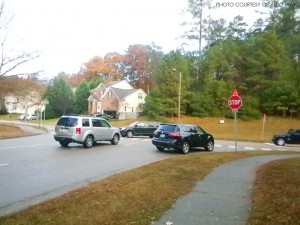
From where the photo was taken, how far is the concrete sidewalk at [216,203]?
5949mm

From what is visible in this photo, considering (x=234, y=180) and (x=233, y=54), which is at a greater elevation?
(x=233, y=54)

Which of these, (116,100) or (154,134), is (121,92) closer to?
(116,100)

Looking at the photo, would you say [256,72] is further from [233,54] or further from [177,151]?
[177,151]

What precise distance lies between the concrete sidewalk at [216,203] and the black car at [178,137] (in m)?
8.09

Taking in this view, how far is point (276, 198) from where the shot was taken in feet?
24.8

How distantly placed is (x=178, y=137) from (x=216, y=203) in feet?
39.7

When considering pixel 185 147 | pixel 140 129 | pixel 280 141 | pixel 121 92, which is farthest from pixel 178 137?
pixel 121 92

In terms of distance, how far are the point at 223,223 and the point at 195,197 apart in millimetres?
1887

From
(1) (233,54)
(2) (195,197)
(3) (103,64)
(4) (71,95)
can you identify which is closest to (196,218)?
(2) (195,197)

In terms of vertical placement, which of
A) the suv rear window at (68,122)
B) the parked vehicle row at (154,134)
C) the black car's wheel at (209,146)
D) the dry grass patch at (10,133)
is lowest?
the dry grass patch at (10,133)

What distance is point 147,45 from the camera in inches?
3578

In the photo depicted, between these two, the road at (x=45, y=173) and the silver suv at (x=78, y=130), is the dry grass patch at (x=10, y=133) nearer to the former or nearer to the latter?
the silver suv at (x=78, y=130)

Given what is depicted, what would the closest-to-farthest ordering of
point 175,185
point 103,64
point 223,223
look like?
point 223,223, point 175,185, point 103,64

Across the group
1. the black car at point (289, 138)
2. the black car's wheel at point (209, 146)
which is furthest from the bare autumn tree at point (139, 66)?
the black car's wheel at point (209, 146)
